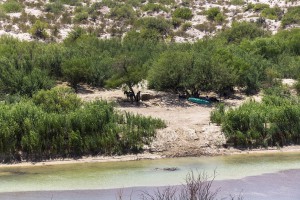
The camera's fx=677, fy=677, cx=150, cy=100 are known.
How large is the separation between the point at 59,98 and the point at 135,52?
1332cm

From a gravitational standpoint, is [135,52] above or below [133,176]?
above

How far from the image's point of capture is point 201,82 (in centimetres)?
3209

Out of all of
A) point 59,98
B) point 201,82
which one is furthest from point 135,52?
point 59,98

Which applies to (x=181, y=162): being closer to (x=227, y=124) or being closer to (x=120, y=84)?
(x=227, y=124)

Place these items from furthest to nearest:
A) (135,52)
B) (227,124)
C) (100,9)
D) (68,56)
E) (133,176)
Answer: (100,9), (135,52), (68,56), (227,124), (133,176)

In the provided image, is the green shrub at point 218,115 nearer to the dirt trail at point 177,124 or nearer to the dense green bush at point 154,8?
the dirt trail at point 177,124

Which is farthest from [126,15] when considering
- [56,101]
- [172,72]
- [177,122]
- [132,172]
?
[132,172]

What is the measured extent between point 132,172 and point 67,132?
328 centimetres

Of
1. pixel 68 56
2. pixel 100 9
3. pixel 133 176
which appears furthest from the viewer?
→ pixel 100 9

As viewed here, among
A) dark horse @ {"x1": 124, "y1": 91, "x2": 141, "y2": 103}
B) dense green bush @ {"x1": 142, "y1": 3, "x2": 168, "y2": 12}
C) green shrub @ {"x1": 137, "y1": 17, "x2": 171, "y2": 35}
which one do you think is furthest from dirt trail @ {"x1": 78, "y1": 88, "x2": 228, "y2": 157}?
dense green bush @ {"x1": 142, "y1": 3, "x2": 168, "y2": 12}

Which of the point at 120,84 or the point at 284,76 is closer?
the point at 120,84

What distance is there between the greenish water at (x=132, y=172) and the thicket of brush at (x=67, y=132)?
92 centimetres

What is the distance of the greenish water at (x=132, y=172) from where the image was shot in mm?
19766

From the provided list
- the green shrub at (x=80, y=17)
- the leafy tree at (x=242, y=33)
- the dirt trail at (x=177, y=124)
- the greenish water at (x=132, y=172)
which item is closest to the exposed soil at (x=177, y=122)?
the dirt trail at (x=177, y=124)
